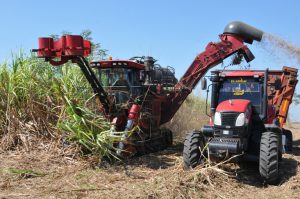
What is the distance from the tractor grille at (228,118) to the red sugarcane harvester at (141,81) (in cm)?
185

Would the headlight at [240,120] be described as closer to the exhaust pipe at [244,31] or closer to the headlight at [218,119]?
the headlight at [218,119]

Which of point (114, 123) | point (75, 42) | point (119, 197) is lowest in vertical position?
point (119, 197)

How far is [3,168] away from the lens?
6492 mm

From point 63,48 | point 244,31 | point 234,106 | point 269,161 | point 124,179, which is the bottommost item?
point 124,179

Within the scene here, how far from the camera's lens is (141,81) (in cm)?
912

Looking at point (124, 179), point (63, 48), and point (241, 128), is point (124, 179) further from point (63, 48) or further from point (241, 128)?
point (63, 48)

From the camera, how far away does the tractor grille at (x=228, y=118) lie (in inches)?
251

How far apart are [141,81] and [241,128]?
3.38 metres

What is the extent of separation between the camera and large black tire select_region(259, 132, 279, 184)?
597cm

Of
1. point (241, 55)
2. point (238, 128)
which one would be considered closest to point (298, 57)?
point (241, 55)

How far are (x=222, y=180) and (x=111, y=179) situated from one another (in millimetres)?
1697

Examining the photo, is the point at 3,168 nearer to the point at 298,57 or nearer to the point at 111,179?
the point at 111,179

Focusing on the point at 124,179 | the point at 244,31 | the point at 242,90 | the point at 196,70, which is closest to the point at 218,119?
the point at 242,90

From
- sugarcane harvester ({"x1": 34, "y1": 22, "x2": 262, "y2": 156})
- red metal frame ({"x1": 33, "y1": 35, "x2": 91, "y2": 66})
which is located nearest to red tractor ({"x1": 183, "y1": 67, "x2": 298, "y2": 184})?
sugarcane harvester ({"x1": 34, "y1": 22, "x2": 262, "y2": 156})
